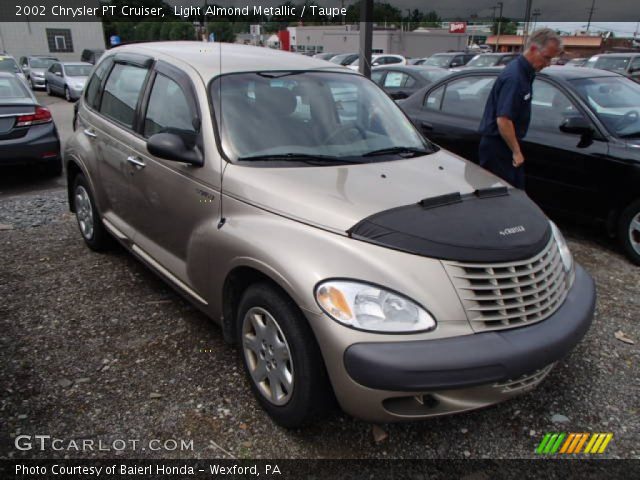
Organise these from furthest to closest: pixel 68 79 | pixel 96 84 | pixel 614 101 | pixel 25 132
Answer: pixel 68 79 → pixel 25 132 → pixel 614 101 → pixel 96 84

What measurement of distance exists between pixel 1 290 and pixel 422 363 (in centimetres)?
348

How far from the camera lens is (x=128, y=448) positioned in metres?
2.50

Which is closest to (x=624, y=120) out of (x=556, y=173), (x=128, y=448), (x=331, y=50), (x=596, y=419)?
(x=556, y=173)

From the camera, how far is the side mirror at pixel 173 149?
2.88 meters

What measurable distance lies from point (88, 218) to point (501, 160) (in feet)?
11.9

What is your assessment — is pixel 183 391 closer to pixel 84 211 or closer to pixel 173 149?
pixel 173 149

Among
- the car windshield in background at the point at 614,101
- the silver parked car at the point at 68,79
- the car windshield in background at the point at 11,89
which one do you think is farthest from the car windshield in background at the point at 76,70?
the car windshield in background at the point at 614,101

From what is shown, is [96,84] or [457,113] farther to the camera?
[457,113]

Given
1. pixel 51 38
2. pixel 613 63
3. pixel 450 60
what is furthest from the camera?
pixel 51 38

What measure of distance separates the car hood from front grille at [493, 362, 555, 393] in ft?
3.03

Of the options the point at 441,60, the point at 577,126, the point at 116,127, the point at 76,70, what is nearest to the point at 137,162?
the point at 116,127

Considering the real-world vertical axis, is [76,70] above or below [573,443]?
above

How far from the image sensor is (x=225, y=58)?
11.3 feet

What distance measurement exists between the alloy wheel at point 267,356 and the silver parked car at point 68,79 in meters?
17.6
